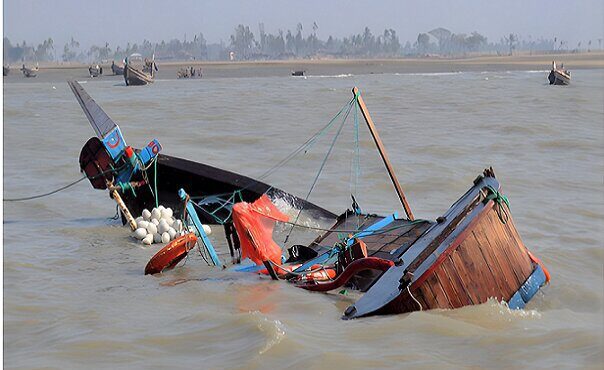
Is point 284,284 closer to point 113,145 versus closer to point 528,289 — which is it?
point 528,289

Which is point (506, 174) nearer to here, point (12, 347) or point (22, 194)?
point (22, 194)

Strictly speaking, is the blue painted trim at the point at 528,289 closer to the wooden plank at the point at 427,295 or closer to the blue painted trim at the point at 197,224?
the wooden plank at the point at 427,295

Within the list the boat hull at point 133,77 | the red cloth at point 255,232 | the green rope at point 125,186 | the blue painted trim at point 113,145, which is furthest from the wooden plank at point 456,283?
the boat hull at point 133,77

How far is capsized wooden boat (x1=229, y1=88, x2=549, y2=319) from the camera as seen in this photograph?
6355 mm

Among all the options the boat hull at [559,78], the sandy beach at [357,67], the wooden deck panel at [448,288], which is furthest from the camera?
the sandy beach at [357,67]

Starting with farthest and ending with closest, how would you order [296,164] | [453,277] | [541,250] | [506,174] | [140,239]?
[296,164], [506,174], [140,239], [541,250], [453,277]

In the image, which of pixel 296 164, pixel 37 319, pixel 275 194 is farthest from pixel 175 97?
pixel 37 319

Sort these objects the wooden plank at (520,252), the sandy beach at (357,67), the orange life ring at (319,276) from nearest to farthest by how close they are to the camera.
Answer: the wooden plank at (520,252)
the orange life ring at (319,276)
the sandy beach at (357,67)

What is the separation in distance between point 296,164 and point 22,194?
17.2ft

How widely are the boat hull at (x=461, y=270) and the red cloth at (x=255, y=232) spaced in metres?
1.62

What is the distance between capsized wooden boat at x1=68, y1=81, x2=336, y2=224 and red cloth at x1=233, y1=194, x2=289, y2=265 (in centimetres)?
232

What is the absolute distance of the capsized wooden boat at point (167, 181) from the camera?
11.1 m

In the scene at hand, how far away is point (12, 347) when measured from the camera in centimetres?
644

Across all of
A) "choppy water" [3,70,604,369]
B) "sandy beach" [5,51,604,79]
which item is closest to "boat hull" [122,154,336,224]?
"choppy water" [3,70,604,369]
